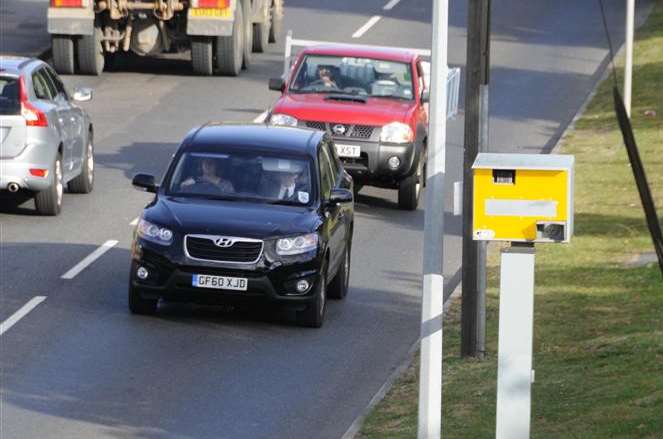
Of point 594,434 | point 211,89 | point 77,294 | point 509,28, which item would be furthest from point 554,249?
point 509,28

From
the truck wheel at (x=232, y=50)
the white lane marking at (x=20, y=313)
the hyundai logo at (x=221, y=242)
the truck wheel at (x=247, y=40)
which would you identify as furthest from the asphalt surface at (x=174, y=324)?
the truck wheel at (x=247, y=40)

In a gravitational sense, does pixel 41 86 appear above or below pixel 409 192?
above

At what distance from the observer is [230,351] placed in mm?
15688

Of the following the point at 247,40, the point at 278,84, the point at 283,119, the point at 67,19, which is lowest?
the point at 247,40

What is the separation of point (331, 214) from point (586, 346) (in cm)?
327

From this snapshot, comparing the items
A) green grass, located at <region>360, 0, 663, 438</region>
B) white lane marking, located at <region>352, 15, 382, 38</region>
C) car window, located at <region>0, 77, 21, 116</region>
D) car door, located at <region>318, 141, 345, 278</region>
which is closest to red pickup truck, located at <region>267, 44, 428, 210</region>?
green grass, located at <region>360, 0, 663, 438</region>

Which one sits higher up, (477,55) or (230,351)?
(477,55)

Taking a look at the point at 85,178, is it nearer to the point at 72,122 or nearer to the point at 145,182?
the point at 72,122

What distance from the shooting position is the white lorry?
1177 inches

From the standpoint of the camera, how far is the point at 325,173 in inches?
705

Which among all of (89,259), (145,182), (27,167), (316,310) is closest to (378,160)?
(27,167)

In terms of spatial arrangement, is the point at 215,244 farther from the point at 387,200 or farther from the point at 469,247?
the point at 387,200

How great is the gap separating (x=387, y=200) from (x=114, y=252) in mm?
5279

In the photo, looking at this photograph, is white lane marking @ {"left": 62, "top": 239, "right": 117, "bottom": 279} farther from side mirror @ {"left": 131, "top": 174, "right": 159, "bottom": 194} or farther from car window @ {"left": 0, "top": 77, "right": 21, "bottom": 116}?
car window @ {"left": 0, "top": 77, "right": 21, "bottom": 116}
